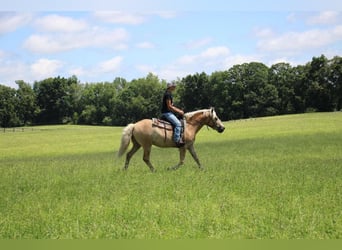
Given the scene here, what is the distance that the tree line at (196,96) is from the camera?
99.4m

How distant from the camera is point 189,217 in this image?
26.9ft

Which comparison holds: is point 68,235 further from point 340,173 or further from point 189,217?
point 340,173

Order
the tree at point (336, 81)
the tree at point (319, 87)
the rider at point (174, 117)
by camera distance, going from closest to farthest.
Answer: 1. the rider at point (174, 117)
2. the tree at point (336, 81)
3. the tree at point (319, 87)

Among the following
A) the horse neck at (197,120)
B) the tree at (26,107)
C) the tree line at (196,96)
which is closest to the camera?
the horse neck at (197,120)

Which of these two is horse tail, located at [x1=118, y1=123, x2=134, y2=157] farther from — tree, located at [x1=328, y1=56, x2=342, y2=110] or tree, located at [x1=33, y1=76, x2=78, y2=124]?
tree, located at [x1=33, y1=76, x2=78, y2=124]

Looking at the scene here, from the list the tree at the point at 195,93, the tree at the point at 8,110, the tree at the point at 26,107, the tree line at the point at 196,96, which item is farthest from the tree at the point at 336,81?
the tree at the point at 8,110

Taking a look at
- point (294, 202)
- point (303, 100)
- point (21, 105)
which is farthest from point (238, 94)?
point (294, 202)

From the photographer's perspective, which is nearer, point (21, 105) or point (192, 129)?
point (192, 129)

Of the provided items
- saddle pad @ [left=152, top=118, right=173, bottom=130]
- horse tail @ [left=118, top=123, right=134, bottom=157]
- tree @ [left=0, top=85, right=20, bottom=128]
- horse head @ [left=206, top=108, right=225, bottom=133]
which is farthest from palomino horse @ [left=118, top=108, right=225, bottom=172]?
tree @ [left=0, top=85, right=20, bottom=128]

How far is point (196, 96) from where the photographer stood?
114 metres

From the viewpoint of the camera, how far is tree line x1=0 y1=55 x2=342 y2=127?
9936 centimetres

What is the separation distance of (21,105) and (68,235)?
111 m

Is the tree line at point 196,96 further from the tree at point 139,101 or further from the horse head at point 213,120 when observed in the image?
the horse head at point 213,120

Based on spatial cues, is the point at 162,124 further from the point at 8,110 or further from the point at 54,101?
the point at 54,101
